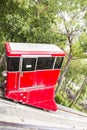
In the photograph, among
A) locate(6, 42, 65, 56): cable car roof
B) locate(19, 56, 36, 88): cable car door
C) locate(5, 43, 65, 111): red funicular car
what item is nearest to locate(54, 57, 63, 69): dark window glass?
locate(5, 43, 65, 111): red funicular car

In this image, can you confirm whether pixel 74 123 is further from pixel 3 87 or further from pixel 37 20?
pixel 37 20

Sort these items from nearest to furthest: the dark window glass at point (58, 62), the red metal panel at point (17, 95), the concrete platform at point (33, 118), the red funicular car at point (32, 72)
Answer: the concrete platform at point (33, 118) → the red funicular car at point (32, 72) → the red metal panel at point (17, 95) → the dark window glass at point (58, 62)

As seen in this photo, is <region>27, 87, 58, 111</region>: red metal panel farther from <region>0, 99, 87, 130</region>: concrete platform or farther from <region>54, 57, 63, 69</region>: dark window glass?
<region>54, 57, 63, 69</region>: dark window glass

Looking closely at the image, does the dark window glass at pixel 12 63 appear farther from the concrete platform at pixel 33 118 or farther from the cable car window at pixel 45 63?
the concrete platform at pixel 33 118

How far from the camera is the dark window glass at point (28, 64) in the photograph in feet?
27.9

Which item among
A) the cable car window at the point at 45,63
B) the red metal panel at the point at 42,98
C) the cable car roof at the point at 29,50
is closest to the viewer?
the cable car roof at the point at 29,50

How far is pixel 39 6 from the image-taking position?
36.4 ft

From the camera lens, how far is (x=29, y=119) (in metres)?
8.68

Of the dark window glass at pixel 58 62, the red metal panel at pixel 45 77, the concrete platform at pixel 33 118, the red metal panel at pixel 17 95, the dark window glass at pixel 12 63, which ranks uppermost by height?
the dark window glass at pixel 12 63

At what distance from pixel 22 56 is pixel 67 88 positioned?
70.8 feet

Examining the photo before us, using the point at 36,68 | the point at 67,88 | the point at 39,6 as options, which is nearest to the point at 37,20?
the point at 39,6

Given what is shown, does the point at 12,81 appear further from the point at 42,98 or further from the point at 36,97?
the point at 42,98

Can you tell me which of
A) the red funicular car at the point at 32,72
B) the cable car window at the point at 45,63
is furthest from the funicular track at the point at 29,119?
the cable car window at the point at 45,63

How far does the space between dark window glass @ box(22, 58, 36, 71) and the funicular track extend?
179 cm
